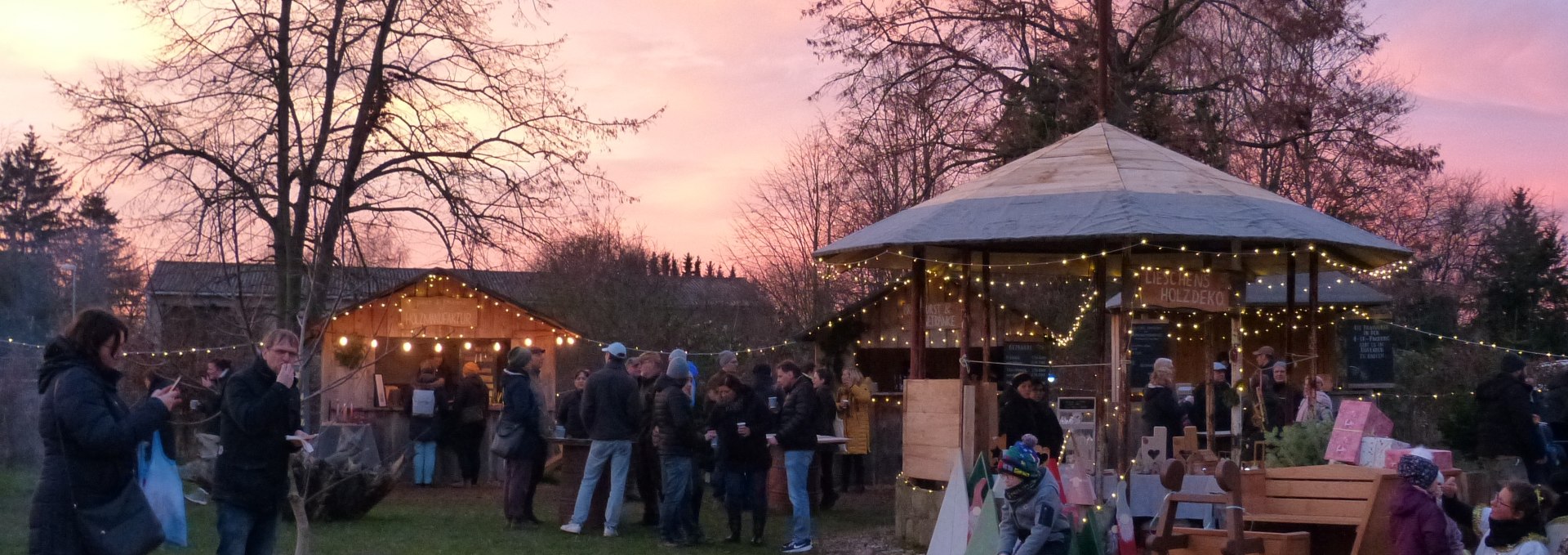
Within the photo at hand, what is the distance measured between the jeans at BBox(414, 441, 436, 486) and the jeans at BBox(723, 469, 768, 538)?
711 centimetres

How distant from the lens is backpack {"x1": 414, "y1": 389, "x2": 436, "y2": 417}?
706 inches

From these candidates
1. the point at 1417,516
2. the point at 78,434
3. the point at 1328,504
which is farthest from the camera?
the point at 1328,504

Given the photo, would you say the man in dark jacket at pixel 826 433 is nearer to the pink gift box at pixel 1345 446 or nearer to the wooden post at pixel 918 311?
the wooden post at pixel 918 311

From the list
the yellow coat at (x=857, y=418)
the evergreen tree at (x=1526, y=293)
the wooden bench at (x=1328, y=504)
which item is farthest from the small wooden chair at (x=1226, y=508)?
the evergreen tree at (x=1526, y=293)

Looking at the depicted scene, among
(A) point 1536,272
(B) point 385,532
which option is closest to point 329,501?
(B) point 385,532

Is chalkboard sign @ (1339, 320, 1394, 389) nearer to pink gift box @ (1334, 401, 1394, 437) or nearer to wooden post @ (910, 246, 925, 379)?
wooden post @ (910, 246, 925, 379)

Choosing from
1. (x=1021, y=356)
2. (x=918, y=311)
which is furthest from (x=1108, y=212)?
(x=1021, y=356)

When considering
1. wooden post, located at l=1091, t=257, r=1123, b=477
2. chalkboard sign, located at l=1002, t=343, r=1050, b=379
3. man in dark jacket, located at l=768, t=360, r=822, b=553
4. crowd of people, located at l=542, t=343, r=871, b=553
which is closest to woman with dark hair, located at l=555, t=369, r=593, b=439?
crowd of people, located at l=542, t=343, r=871, b=553

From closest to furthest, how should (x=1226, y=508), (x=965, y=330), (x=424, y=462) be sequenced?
(x=1226, y=508) < (x=965, y=330) < (x=424, y=462)

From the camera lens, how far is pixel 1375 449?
9.45 m

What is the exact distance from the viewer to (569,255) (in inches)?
1339

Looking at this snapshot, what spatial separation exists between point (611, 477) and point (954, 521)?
4.10m

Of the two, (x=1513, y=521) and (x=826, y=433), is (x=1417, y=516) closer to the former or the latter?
(x=1513, y=521)

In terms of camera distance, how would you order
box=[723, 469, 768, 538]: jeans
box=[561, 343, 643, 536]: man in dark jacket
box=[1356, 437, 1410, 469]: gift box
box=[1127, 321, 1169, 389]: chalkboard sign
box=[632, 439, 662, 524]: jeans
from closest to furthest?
box=[1356, 437, 1410, 469]: gift box, box=[723, 469, 768, 538]: jeans, box=[561, 343, 643, 536]: man in dark jacket, box=[632, 439, 662, 524]: jeans, box=[1127, 321, 1169, 389]: chalkboard sign
